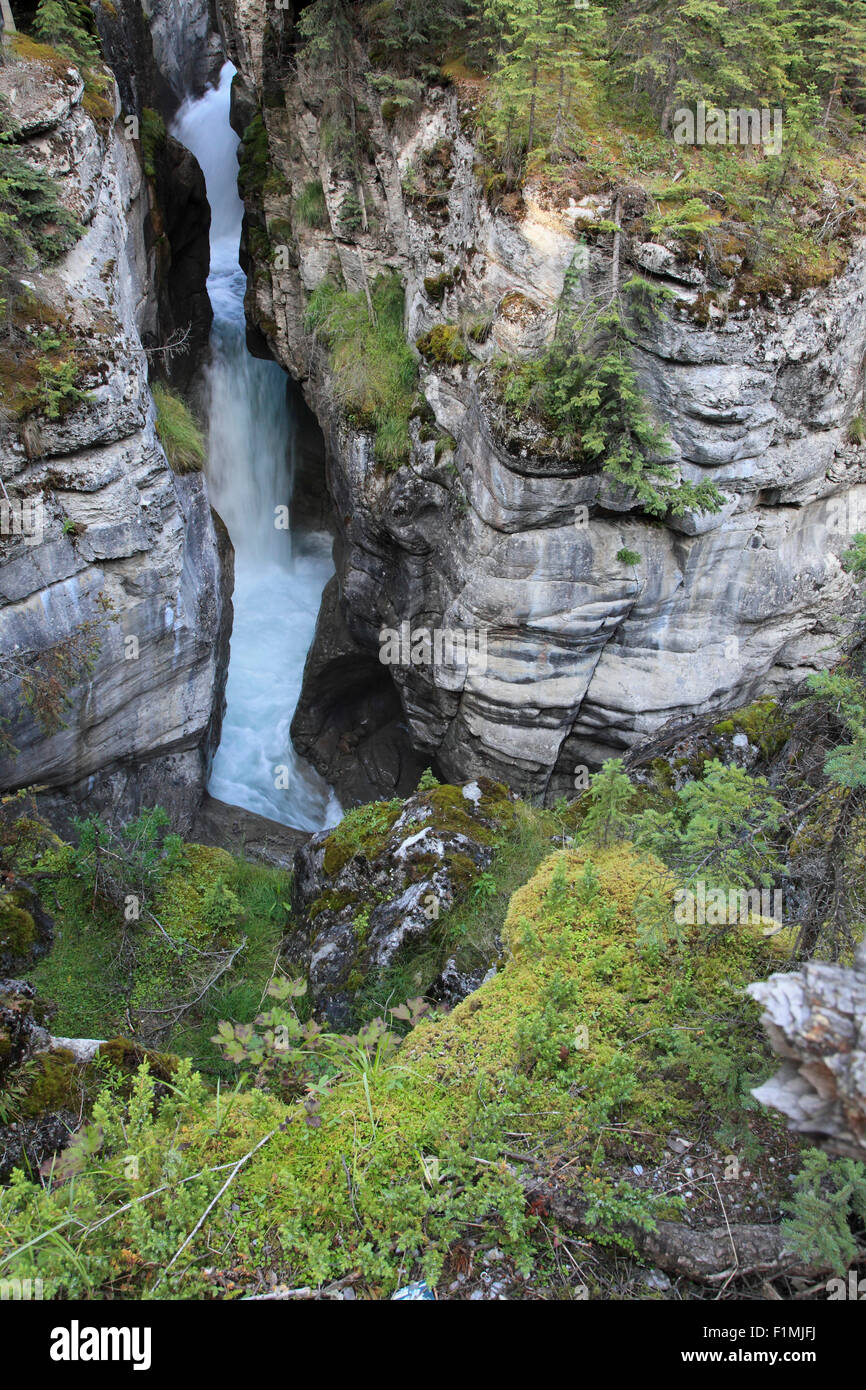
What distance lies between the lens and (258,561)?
18.7m

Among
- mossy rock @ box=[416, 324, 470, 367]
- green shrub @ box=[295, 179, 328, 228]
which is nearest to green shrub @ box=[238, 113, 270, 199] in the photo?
green shrub @ box=[295, 179, 328, 228]

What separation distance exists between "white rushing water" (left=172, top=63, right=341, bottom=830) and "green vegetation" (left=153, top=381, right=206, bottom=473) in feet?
16.3

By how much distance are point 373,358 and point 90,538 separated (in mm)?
6070

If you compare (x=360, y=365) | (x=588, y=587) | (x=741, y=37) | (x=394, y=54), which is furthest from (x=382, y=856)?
(x=394, y=54)

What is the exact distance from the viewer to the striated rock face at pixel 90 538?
30.0ft

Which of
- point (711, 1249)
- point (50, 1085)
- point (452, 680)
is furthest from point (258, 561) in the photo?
point (711, 1249)

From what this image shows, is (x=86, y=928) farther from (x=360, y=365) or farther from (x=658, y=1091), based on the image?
(x=360, y=365)

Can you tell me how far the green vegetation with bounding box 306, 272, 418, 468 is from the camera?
1289cm

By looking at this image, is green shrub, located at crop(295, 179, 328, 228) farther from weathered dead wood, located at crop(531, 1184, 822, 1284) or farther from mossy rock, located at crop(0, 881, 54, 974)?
weathered dead wood, located at crop(531, 1184, 822, 1284)

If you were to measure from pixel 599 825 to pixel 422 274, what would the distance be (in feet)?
32.3

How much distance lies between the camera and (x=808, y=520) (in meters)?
11.7

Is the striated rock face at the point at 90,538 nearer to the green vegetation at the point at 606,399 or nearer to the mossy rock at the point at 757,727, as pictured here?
the green vegetation at the point at 606,399

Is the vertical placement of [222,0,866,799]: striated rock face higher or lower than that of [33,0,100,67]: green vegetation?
lower

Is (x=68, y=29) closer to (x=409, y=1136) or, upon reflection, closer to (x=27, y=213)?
(x=27, y=213)
